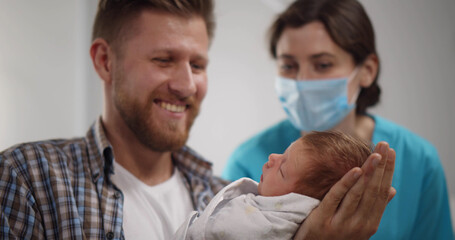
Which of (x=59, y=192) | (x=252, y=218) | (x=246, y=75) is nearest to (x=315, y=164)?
(x=252, y=218)

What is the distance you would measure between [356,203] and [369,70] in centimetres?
115

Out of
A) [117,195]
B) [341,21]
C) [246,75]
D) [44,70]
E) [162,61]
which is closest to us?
[117,195]

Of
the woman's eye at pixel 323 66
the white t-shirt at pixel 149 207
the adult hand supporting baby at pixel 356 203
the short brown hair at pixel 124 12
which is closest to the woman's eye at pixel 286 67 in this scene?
the woman's eye at pixel 323 66

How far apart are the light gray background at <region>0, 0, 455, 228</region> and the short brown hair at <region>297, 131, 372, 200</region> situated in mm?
1125

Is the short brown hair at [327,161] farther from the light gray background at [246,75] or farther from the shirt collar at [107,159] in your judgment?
the light gray background at [246,75]

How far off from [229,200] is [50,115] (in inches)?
42.9

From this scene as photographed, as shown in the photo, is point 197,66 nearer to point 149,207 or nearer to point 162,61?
point 162,61

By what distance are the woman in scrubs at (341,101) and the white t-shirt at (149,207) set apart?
0.48 meters

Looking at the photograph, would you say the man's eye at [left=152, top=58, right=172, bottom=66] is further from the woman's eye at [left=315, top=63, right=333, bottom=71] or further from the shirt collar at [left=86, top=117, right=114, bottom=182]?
the woman's eye at [left=315, top=63, right=333, bottom=71]

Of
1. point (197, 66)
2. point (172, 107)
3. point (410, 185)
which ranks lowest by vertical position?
point (410, 185)

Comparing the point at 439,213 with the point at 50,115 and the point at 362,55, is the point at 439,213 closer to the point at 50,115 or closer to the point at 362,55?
the point at 362,55

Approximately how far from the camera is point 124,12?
1.30 meters

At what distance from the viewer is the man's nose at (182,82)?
1229mm

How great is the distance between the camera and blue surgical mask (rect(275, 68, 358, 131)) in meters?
1.75
